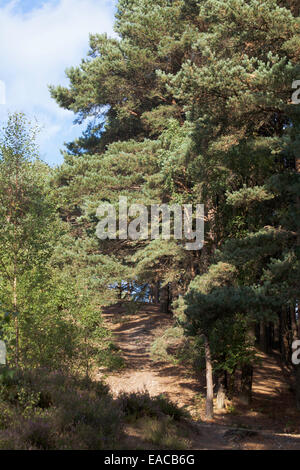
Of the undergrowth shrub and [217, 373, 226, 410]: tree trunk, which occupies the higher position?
the undergrowth shrub

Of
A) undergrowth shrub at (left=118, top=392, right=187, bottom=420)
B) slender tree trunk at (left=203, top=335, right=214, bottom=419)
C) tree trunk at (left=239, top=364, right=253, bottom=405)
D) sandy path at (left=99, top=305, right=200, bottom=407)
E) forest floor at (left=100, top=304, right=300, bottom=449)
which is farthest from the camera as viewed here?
sandy path at (left=99, top=305, right=200, bottom=407)

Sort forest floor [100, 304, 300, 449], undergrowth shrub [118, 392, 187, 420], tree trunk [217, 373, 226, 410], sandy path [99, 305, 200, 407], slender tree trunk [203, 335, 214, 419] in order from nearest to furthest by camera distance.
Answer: undergrowth shrub [118, 392, 187, 420]
forest floor [100, 304, 300, 449]
slender tree trunk [203, 335, 214, 419]
tree trunk [217, 373, 226, 410]
sandy path [99, 305, 200, 407]

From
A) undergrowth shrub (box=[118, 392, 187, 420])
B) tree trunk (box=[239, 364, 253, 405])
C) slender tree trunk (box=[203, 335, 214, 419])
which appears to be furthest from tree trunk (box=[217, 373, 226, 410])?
undergrowth shrub (box=[118, 392, 187, 420])

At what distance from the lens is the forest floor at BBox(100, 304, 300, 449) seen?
8.83m

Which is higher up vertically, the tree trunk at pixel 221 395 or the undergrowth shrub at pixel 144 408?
the undergrowth shrub at pixel 144 408

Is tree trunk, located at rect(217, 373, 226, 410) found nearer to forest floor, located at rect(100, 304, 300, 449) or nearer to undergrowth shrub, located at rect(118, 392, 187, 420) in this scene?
forest floor, located at rect(100, 304, 300, 449)

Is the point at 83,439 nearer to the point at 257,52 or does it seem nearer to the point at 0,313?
the point at 0,313

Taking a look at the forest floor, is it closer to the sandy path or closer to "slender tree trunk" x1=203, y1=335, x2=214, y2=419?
the sandy path

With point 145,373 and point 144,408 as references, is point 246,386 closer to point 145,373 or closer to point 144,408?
point 145,373

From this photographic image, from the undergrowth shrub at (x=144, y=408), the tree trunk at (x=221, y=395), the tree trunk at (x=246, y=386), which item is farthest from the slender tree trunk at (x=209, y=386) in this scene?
the undergrowth shrub at (x=144, y=408)

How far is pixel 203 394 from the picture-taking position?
1722cm

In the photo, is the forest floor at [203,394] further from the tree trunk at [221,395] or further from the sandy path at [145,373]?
the tree trunk at [221,395]

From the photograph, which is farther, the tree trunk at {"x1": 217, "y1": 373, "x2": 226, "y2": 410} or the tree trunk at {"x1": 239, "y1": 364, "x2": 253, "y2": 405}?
the tree trunk at {"x1": 239, "y1": 364, "x2": 253, "y2": 405}

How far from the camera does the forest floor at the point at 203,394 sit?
883 centimetres
